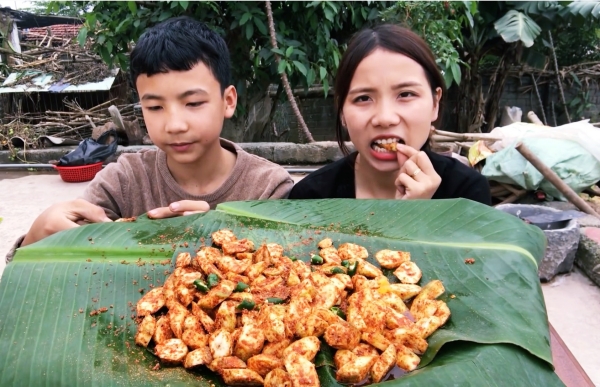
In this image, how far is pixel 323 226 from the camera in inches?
61.6

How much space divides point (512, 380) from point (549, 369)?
143 mm

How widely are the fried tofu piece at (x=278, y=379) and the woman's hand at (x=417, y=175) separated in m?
0.93

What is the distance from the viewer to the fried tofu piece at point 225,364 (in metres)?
1.02

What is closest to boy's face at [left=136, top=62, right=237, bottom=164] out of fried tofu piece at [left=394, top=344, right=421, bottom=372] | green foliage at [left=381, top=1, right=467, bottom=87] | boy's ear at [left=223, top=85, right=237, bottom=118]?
boy's ear at [left=223, top=85, right=237, bottom=118]

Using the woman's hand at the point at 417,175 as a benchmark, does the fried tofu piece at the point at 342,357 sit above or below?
below

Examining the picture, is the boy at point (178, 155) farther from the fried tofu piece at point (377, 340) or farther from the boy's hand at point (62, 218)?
the fried tofu piece at point (377, 340)

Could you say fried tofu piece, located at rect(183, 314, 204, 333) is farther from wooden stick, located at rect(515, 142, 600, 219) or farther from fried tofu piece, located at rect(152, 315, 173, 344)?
wooden stick, located at rect(515, 142, 600, 219)

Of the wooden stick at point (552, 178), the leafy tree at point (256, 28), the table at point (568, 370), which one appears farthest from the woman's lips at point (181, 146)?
the leafy tree at point (256, 28)

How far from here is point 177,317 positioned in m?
A: 1.16

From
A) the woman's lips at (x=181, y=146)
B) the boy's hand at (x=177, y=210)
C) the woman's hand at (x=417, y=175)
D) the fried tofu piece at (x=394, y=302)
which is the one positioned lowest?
the fried tofu piece at (x=394, y=302)

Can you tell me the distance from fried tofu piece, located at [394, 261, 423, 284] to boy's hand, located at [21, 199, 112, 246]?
3.76ft

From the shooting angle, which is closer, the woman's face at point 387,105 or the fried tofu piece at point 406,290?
the fried tofu piece at point 406,290

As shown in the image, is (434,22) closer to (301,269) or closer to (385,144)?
(385,144)

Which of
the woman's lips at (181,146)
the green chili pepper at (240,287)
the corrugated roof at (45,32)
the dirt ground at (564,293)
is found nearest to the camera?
the green chili pepper at (240,287)
